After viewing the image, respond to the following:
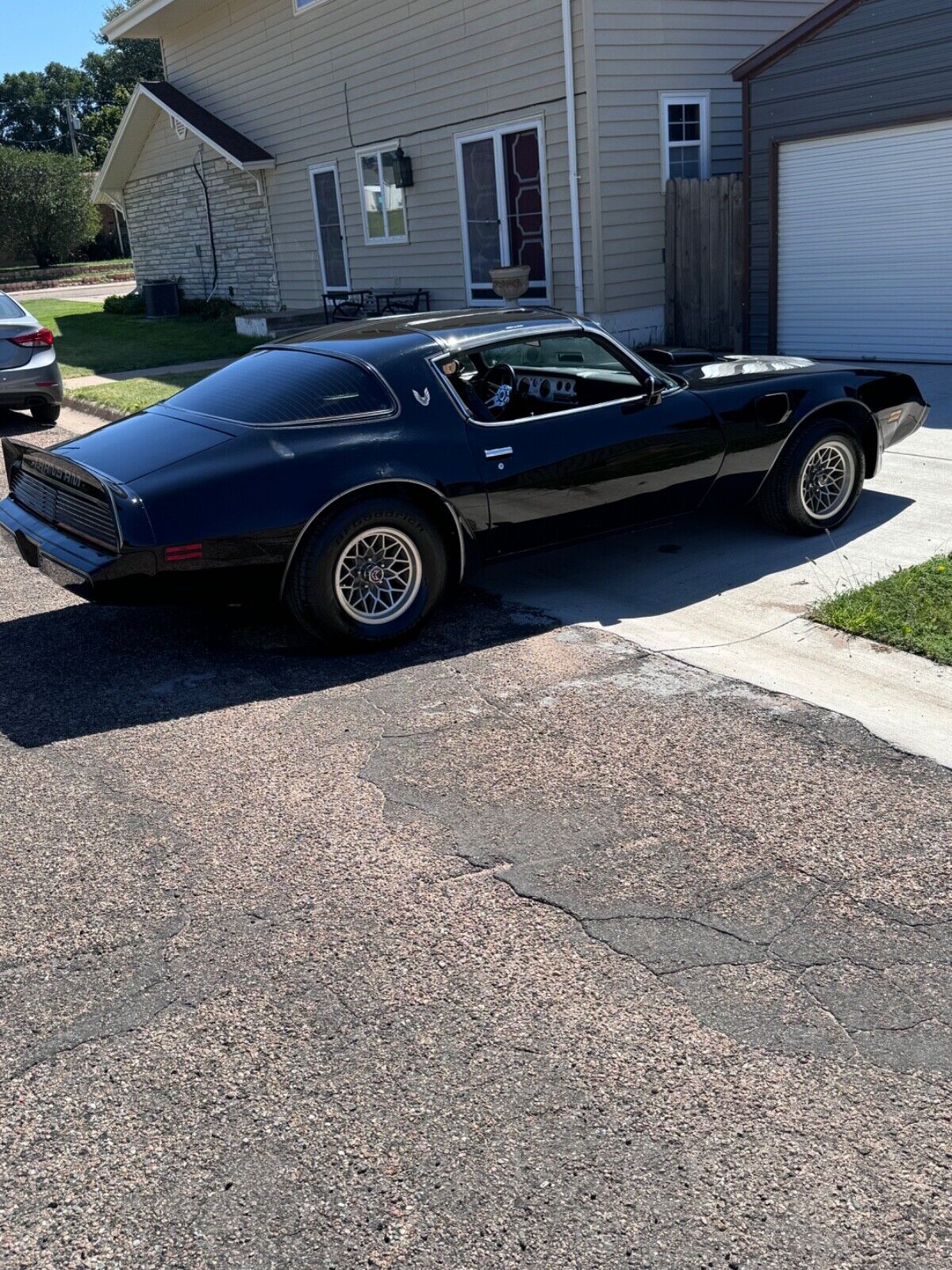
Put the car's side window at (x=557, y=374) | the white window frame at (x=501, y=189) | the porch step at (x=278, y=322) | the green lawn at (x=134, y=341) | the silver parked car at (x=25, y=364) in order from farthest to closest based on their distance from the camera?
the porch step at (x=278, y=322) → the green lawn at (x=134, y=341) → the white window frame at (x=501, y=189) → the silver parked car at (x=25, y=364) → the car's side window at (x=557, y=374)

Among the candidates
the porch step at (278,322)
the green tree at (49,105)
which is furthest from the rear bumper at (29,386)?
the green tree at (49,105)

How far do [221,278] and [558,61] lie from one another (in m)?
11.6

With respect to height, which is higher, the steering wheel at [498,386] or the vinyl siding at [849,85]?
the vinyl siding at [849,85]

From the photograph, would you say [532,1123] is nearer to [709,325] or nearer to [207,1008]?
[207,1008]

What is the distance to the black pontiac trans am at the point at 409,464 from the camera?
502 centimetres

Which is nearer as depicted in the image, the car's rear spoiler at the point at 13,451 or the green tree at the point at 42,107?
the car's rear spoiler at the point at 13,451

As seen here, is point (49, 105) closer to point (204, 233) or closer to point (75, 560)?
point (204, 233)

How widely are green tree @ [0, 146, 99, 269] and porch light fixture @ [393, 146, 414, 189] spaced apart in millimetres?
33578

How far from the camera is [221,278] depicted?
23266 mm

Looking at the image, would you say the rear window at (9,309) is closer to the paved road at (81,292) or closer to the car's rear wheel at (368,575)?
the car's rear wheel at (368,575)

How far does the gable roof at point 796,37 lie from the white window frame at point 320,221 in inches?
287

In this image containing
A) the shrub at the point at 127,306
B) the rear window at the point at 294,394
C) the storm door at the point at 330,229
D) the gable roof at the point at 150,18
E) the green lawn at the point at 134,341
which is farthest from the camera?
the shrub at the point at 127,306

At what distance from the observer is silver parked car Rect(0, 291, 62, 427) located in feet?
38.7

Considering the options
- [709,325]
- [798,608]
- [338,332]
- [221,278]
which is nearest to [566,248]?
[709,325]
